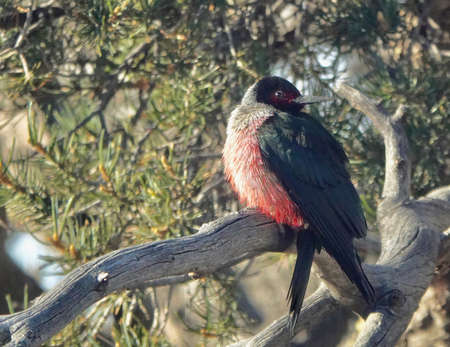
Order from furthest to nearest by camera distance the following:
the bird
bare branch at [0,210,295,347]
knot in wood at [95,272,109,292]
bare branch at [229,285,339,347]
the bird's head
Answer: the bird's head, bare branch at [229,285,339,347], the bird, knot in wood at [95,272,109,292], bare branch at [0,210,295,347]

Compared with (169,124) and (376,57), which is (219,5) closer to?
(169,124)

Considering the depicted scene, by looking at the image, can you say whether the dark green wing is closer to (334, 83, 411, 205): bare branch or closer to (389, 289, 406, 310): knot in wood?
(389, 289, 406, 310): knot in wood

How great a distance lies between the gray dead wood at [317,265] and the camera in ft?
4.83

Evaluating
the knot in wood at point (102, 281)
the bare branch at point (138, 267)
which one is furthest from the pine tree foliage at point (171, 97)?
the knot in wood at point (102, 281)

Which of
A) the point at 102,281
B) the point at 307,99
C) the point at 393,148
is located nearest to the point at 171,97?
the point at 307,99

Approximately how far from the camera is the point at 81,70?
3438 millimetres

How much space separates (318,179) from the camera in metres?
2.63

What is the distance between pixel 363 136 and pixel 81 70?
1779mm

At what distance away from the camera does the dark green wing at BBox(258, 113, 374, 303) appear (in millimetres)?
2373

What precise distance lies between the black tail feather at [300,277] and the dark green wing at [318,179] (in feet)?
0.28

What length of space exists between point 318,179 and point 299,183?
0.33 feet

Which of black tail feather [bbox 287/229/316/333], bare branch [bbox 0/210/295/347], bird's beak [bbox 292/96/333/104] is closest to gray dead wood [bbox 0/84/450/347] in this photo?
bare branch [bbox 0/210/295/347]

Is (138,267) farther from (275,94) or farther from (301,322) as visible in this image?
(275,94)

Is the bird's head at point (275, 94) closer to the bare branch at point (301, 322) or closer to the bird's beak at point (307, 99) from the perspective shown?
the bird's beak at point (307, 99)
